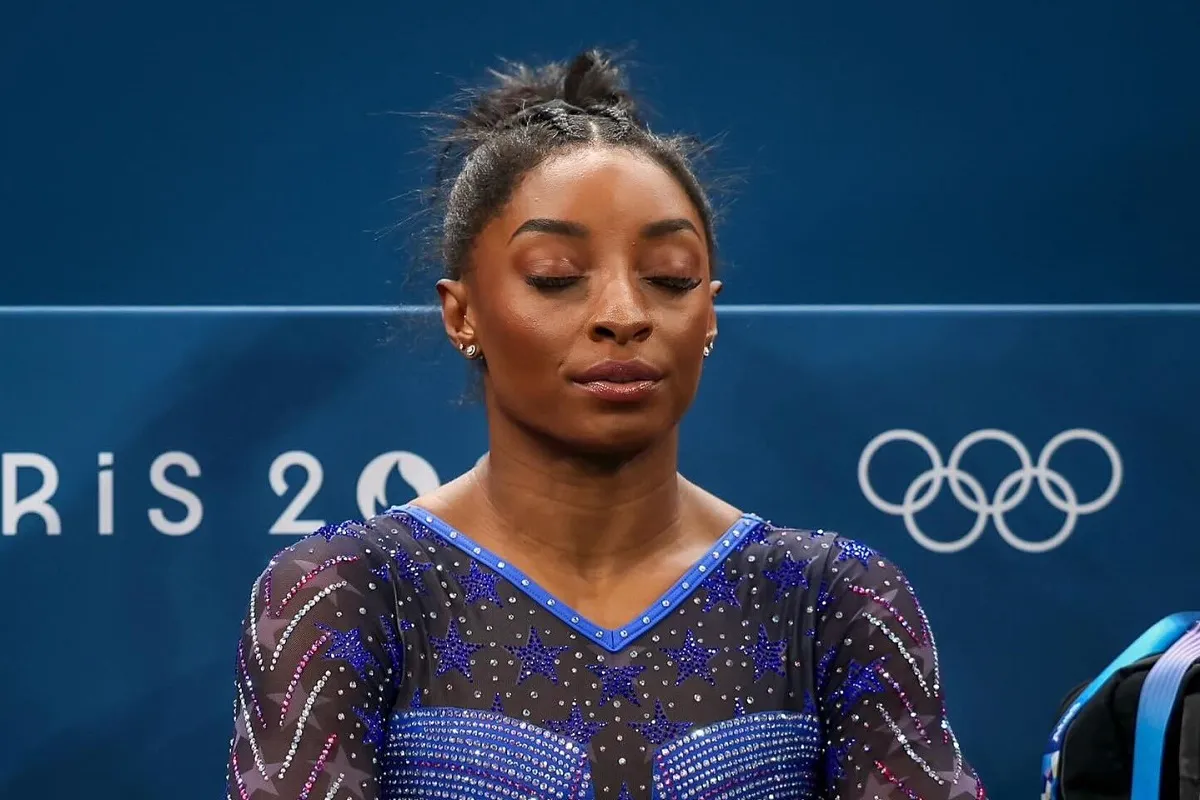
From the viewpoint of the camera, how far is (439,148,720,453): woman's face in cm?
122

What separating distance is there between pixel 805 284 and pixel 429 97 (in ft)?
1.95

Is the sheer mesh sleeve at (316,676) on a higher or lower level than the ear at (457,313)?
lower

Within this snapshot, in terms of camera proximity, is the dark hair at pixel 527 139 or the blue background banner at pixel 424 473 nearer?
the dark hair at pixel 527 139

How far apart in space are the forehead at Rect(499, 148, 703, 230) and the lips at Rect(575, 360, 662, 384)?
11 cm

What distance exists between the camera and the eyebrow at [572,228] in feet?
4.09

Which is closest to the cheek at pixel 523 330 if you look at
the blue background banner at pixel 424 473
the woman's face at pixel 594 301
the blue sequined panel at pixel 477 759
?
the woman's face at pixel 594 301

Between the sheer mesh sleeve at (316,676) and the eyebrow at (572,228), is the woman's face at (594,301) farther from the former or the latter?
the sheer mesh sleeve at (316,676)

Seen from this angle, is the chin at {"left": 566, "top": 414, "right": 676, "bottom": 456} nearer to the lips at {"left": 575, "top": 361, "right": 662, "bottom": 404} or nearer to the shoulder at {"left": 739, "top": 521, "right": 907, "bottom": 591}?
the lips at {"left": 575, "top": 361, "right": 662, "bottom": 404}

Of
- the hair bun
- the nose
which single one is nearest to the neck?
the nose

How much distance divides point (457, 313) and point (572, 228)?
0.13m

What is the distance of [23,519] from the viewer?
1.65 m

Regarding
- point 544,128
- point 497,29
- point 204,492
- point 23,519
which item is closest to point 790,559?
point 544,128

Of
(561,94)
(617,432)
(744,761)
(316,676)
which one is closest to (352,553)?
(316,676)

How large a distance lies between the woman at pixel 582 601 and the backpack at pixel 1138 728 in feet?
0.94
